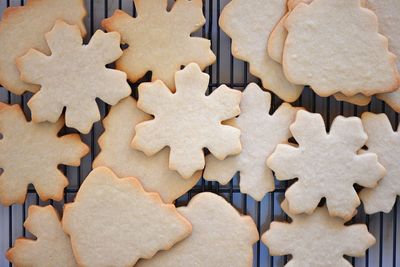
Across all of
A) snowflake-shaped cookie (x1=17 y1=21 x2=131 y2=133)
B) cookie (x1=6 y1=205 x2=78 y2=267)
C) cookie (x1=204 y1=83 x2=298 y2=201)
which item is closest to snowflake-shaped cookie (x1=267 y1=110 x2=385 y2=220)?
cookie (x1=204 y1=83 x2=298 y2=201)

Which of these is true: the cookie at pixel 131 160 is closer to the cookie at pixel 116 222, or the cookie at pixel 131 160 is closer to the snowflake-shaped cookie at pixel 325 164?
the cookie at pixel 116 222

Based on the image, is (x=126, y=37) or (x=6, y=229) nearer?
(x=126, y=37)

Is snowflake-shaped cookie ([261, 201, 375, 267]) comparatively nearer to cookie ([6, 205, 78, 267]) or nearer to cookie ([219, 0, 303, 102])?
cookie ([219, 0, 303, 102])

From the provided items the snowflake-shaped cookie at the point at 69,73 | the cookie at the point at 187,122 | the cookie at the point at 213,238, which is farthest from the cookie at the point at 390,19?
the snowflake-shaped cookie at the point at 69,73

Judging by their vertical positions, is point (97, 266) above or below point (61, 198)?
below

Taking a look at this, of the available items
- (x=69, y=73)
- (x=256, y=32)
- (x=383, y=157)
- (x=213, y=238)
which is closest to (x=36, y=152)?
(x=69, y=73)

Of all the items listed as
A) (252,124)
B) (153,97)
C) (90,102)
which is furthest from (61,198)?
(252,124)

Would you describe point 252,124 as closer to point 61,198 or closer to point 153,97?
point 153,97
